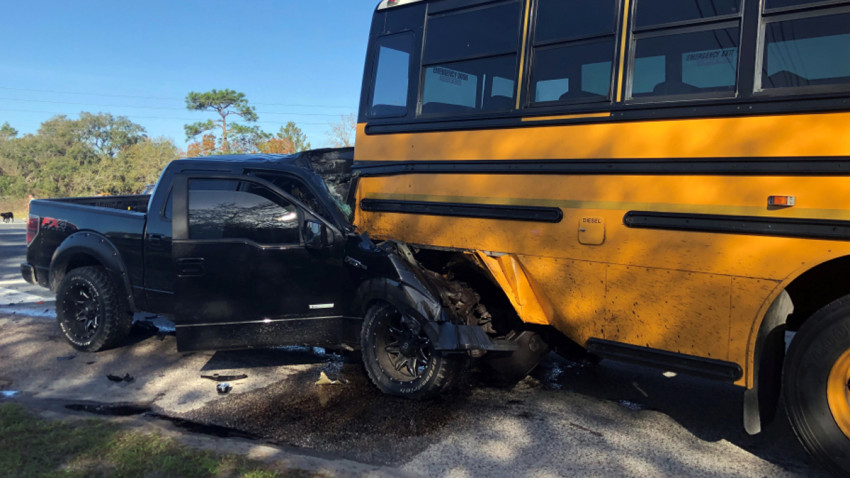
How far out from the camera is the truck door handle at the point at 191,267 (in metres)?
5.22

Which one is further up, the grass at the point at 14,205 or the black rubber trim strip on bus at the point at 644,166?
the black rubber trim strip on bus at the point at 644,166

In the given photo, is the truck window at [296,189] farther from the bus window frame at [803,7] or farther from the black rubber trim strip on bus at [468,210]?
the bus window frame at [803,7]

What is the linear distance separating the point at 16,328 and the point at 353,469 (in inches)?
228

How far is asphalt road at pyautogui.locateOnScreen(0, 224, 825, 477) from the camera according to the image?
3.84 metres

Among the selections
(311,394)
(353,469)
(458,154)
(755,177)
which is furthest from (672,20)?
(311,394)

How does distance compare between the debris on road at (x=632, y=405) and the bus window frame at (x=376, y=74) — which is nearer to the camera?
the debris on road at (x=632, y=405)

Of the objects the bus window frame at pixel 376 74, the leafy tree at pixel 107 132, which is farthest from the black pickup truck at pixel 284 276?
the leafy tree at pixel 107 132

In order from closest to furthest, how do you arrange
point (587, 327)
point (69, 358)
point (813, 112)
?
1. point (813, 112)
2. point (587, 327)
3. point (69, 358)

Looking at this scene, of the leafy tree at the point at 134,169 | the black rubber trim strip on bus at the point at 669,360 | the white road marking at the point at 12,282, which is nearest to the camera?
the black rubber trim strip on bus at the point at 669,360

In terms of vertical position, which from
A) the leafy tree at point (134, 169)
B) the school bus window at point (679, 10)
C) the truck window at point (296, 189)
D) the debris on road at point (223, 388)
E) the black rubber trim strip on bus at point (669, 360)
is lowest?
the debris on road at point (223, 388)

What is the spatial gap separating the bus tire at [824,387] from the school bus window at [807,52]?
1238 millimetres

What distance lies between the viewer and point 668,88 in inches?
156

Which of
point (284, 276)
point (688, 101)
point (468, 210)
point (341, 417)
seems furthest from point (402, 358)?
point (688, 101)

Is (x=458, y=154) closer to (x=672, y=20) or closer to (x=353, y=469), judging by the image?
(x=672, y=20)
